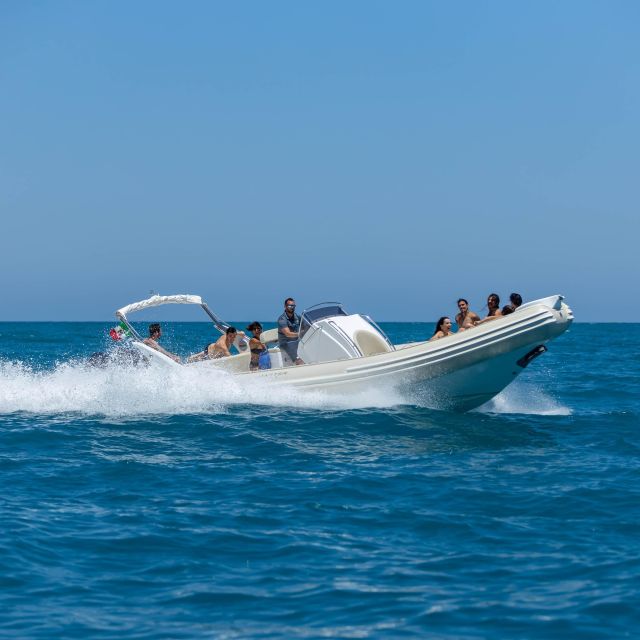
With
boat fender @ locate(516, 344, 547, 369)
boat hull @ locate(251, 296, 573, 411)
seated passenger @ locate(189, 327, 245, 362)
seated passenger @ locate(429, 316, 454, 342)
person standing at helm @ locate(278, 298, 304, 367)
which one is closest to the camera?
boat hull @ locate(251, 296, 573, 411)

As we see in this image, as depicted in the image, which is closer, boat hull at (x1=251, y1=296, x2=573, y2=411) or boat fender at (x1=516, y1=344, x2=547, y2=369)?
boat hull at (x1=251, y1=296, x2=573, y2=411)

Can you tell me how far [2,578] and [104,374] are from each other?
33.3 feet

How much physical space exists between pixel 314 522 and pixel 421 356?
6.30m

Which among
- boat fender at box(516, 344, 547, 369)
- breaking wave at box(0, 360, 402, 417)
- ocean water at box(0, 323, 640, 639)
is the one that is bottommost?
ocean water at box(0, 323, 640, 639)

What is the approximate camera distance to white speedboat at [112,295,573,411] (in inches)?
539

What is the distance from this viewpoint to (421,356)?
555 inches

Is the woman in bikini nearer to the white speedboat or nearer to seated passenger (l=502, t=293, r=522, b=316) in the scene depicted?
the white speedboat

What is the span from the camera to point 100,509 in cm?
857

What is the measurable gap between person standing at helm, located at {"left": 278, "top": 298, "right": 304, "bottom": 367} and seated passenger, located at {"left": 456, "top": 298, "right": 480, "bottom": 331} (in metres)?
2.71

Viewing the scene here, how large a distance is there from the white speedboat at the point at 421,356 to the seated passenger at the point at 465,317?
891mm

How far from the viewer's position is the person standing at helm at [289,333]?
15.2m

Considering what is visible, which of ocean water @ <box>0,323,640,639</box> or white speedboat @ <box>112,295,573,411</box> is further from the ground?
white speedboat @ <box>112,295,573,411</box>

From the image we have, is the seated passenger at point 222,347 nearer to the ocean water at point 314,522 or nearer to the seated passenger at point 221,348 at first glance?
the seated passenger at point 221,348

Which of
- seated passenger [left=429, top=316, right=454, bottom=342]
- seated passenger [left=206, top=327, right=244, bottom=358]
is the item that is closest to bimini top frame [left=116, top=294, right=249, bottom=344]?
seated passenger [left=206, top=327, right=244, bottom=358]
